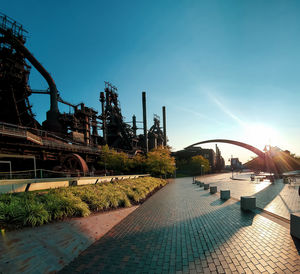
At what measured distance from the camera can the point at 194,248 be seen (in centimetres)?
477

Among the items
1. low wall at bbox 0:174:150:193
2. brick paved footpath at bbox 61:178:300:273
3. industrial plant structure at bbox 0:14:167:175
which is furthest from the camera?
industrial plant structure at bbox 0:14:167:175

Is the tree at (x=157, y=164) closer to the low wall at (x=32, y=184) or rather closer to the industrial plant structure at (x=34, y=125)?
the industrial plant structure at (x=34, y=125)

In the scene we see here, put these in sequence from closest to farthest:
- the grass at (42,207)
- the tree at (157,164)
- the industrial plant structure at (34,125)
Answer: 1. the grass at (42,207)
2. the industrial plant structure at (34,125)
3. the tree at (157,164)

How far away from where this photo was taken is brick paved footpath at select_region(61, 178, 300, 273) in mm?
3883

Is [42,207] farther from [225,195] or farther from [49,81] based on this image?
[49,81]

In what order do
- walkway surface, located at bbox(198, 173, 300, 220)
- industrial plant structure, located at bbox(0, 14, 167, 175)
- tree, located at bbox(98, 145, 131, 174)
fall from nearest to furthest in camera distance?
1. walkway surface, located at bbox(198, 173, 300, 220)
2. industrial plant structure, located at bbox(0, 14, 167, 175)
3. tree, located at bbox(98, 145, 131, 174)

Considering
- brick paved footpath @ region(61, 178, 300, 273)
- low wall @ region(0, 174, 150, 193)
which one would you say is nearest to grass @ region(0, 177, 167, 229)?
low wall @ region(0, 174, 150, 193)

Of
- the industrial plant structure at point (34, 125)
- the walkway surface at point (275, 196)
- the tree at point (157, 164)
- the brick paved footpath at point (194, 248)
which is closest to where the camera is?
the brick paved footpath at point (194, 248)

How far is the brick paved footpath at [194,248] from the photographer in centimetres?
388

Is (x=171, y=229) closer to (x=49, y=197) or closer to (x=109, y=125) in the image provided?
(x=49, y=197)

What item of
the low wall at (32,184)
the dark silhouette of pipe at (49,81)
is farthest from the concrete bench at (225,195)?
the dark silhouette of pipe at (49,81)

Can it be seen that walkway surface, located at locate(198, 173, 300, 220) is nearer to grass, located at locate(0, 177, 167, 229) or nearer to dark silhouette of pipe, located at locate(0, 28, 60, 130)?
grass, located at locate(0, 177, 167, 229)

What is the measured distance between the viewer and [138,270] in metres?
3.84

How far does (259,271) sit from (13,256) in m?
5.53
